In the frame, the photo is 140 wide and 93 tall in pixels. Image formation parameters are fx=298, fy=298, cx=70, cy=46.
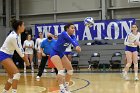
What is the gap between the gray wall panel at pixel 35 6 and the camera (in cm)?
2292

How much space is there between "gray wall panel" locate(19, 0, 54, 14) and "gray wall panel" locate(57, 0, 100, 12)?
0.83 metres

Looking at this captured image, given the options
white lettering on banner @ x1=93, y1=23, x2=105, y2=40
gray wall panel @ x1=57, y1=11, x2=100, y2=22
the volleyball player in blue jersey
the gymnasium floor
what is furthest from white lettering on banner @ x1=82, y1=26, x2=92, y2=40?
the volleyball player in blue jersey

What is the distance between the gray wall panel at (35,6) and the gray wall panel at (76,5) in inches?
32.8

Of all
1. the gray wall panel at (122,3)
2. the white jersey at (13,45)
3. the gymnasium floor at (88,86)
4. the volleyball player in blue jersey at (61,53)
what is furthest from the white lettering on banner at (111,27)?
the white jersey at (13,45)

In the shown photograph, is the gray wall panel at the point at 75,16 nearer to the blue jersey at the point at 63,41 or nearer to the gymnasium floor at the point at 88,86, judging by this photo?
the gymnasium floor at the point at 88,86

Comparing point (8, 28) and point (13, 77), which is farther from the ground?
point (8, 28)

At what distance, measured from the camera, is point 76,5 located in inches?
853

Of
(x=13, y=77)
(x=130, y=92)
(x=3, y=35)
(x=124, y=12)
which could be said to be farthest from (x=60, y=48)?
(x=3, y=35)

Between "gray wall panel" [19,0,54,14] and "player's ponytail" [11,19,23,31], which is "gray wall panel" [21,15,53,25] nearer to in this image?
"gray wall panel" [19,0,54,14]

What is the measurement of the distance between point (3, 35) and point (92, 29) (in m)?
7.64

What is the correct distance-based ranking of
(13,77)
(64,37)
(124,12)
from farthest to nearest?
(124,12) < (64,37) < (13,77)

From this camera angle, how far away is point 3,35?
906 inches

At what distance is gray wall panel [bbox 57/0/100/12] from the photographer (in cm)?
2116

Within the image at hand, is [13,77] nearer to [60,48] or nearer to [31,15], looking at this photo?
[60,48]
